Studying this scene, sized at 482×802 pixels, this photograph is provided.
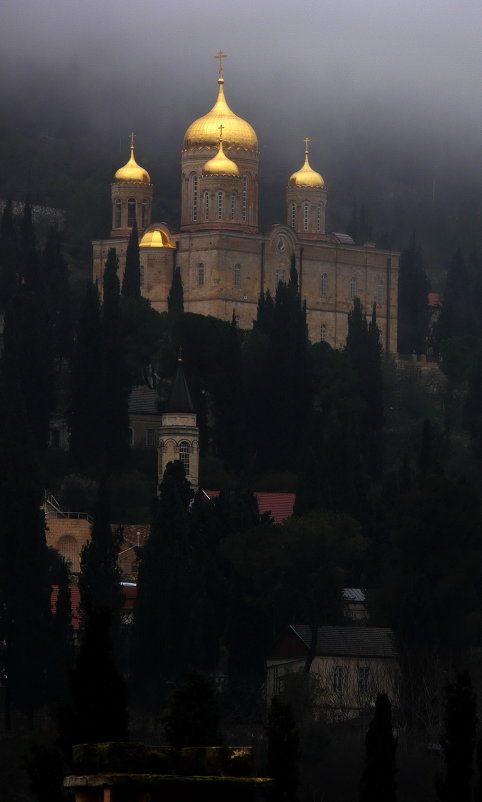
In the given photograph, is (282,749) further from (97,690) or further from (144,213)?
(144,213)

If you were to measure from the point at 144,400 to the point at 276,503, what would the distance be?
9.13 m

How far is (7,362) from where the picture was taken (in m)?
68.4

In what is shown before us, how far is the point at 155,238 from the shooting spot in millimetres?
84375

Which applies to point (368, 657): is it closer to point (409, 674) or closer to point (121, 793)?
point (409, 674)

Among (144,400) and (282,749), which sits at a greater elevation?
(144,400)

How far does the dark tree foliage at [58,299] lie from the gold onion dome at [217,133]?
7314 mm

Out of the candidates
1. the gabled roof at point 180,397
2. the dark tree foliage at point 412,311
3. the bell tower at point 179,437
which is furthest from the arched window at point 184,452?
the dark tree foliage at point 412,311

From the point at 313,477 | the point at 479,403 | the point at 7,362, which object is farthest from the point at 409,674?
the point at 479,403

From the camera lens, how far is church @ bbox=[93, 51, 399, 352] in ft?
277

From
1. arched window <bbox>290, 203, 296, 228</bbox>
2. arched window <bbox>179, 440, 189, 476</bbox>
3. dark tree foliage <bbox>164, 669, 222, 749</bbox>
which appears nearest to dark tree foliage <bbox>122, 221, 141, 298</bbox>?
arched window <bbox>290, 203, 296, 228</bbox>

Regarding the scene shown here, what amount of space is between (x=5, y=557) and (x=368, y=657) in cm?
812

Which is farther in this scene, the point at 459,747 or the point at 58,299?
the point at 58,299

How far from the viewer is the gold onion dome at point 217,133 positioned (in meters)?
86.4

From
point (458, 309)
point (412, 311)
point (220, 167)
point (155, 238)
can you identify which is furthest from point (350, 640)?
point (458, 309)
